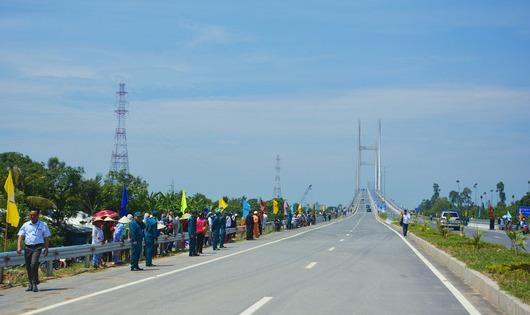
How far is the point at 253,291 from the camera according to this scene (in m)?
14.8

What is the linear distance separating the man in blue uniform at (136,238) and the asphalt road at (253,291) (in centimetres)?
47

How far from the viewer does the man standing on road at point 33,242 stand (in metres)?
15.6

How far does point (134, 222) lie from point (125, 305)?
9.06 metres

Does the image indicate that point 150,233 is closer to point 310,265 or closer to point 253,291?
point 310,265

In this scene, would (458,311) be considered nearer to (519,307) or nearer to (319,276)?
(519,307)

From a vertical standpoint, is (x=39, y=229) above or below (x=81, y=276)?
above

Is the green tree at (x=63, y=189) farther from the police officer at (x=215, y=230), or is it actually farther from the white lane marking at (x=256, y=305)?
the white lane marking at (x=256, y=305)

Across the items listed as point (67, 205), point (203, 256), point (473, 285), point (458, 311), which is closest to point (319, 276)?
point (473, 285)

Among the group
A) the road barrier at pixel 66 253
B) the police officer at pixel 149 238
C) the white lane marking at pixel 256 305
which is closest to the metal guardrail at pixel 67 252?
the road barrier at pixel 66 253

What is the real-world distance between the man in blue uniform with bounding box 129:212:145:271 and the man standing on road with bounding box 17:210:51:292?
476 cm

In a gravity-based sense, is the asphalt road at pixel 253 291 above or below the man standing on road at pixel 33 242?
below

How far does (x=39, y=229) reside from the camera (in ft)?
52.5

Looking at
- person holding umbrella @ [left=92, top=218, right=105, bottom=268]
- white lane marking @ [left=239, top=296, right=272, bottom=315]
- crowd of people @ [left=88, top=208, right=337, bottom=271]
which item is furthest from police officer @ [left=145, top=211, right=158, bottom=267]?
white lane marking @ [left=239, top=296, right=272, bottom=315]

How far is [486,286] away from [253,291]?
472cm
